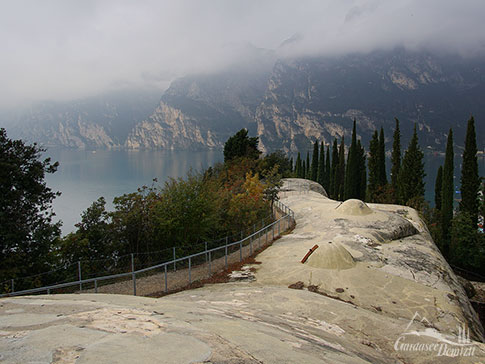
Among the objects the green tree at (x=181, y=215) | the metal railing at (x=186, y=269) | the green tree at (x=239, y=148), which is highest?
the green tree at (x=239, y=148)

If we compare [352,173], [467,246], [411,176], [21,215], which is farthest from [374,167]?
[21,215]

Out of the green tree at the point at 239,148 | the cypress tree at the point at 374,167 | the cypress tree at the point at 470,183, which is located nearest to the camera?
the cypress tree at the point at 470,183

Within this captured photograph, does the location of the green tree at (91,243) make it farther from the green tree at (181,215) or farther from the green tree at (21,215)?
the green tree at (181,215)

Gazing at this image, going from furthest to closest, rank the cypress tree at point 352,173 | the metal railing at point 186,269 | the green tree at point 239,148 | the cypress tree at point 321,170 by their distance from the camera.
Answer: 1. the cypress tree at point 321,170
2. the green tree at point 239,148
3. the cypress tree at point 352,173
4. the metal railing at point 186,269

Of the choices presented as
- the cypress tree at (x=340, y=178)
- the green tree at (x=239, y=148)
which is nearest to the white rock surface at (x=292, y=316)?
the green tree at (x=239, y=148)

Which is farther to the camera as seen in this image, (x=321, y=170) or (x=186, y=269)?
(x=321, y=170)

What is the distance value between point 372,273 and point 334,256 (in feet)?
5.72

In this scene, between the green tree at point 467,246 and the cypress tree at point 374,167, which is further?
the cypress tree at point 374,167

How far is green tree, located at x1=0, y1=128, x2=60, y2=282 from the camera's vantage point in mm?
14343

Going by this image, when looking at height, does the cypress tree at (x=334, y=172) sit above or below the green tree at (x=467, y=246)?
above

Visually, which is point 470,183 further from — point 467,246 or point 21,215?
point 21,215

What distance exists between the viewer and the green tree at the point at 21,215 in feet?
47.1

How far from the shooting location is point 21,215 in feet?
49.8

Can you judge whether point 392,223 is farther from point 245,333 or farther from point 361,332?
point 245,333
